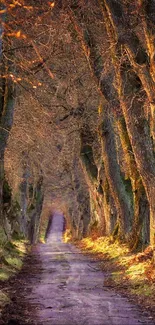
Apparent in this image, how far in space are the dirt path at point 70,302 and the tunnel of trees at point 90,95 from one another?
271 cm

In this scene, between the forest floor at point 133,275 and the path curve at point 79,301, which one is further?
the forest floor at point 133,275

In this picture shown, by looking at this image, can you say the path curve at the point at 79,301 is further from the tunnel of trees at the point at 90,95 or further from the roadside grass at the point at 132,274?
the tunnel of trees at the point at 90,95

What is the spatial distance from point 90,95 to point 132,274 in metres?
15.0

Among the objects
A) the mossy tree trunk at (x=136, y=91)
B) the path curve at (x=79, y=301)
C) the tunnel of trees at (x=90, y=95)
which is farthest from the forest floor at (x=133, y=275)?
the mossy tree trunk at (x=136, y=91)

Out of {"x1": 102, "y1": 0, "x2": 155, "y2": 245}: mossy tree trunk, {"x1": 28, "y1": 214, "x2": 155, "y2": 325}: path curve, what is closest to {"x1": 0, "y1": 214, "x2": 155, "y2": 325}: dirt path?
{"x1": 28, "y1": 214, "x2": 155, "y2": 325}: path curve

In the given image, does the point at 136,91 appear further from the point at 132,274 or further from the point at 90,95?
the point at 90,95

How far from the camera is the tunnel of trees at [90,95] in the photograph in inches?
562

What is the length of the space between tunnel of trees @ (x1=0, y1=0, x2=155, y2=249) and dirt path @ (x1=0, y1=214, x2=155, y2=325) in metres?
2.71

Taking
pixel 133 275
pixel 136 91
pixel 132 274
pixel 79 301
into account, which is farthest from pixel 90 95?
pixel 79 301

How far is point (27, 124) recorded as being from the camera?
2197 cm

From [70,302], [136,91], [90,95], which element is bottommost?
[70,302]

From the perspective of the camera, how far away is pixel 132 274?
14.8m

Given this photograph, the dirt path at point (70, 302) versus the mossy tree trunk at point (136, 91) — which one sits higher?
the mossy tree trunk at point (136, 91)

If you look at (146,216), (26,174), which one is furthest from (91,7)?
(26,174)
